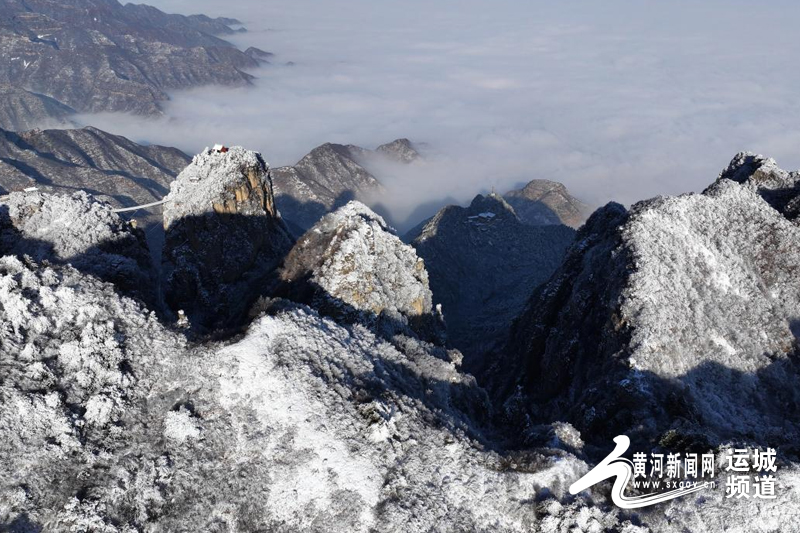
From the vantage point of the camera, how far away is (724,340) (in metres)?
54.2

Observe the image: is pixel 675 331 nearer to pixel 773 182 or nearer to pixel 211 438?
pixel 211 438

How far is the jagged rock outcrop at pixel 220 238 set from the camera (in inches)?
2938

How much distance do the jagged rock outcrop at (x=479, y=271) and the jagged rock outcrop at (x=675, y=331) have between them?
3046 cm

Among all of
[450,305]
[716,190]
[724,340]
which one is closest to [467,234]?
[450,305]

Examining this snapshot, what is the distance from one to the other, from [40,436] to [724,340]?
55446 mm

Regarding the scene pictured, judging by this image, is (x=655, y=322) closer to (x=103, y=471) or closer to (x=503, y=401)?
(x=503, y=401)

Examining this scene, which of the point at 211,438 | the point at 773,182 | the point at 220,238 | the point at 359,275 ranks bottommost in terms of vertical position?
the point at 220,238

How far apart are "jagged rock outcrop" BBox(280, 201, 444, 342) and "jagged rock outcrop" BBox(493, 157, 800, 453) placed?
610 inches

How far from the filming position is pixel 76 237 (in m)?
59.9

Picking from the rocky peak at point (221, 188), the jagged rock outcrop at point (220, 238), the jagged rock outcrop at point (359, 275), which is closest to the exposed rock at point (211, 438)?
the jagged rock outcrop at point (359, 275)

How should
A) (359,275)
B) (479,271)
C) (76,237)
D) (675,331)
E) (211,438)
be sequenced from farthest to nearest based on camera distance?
1. (479,271)
2. (359,275)
3. (76,237)
4. (675,331)
5. (211,438)

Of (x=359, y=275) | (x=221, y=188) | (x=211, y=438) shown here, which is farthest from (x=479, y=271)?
(x=211, y=438)

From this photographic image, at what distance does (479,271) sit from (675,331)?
120494mm

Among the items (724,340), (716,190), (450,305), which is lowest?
(450,305)
